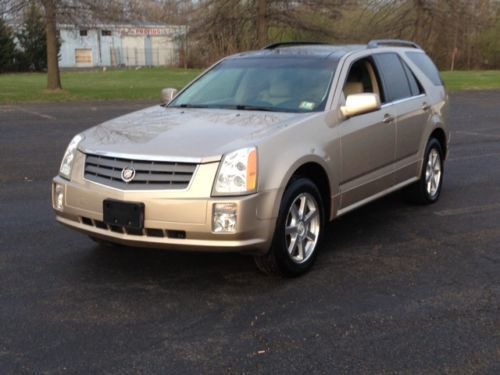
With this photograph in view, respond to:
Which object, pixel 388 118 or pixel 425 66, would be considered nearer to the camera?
pixel 388 118

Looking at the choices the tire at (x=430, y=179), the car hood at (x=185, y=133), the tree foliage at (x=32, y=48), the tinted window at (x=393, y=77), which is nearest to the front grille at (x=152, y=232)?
the car hood at (x=185, y=133)

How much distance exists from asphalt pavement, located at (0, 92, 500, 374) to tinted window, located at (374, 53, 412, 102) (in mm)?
1277

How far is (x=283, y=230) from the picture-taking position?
181 inches

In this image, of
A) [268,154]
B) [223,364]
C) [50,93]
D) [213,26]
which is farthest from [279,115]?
[213,26]

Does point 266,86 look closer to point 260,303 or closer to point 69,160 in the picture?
point 69,160

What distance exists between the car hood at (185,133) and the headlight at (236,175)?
0.08m

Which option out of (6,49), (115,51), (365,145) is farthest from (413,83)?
(115,51)

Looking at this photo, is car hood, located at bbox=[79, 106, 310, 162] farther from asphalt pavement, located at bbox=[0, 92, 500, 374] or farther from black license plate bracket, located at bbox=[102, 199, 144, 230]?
asphalt pavement, located at bbox=[0, 92, 500, 374]

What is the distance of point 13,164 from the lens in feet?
31.9

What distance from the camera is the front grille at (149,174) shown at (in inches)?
171

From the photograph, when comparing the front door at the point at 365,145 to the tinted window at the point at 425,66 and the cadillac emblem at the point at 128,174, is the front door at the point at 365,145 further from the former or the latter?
the cadillac emblem at the point at 128,174

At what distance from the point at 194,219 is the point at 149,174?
456 millimetres

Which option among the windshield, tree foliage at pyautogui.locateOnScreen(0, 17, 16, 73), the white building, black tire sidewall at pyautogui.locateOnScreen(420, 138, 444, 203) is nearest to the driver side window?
the windshield

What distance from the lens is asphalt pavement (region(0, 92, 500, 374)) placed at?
11.7 ft
